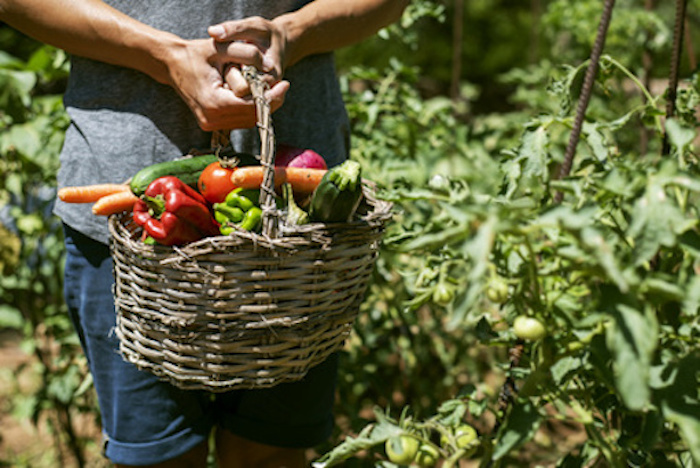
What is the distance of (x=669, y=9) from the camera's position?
16.7ft

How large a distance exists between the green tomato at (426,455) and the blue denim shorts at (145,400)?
430 mm

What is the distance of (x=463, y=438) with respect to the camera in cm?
94

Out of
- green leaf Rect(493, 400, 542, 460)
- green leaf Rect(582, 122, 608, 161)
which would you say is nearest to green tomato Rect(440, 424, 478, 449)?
green leaf Rect(493, 400, 542, 460)

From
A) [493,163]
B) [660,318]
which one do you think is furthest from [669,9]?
[660,318]

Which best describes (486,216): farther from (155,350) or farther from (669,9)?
(669,9)

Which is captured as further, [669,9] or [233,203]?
[669,9]

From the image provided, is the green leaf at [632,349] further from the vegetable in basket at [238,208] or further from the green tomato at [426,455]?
the vegetable in basket at [238,208]

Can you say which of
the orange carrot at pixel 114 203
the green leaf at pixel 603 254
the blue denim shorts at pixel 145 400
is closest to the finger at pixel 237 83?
the orange carrot at pixel 114 203

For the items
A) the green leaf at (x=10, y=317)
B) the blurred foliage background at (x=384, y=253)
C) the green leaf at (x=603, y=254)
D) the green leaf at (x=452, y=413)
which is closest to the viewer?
the green leaf at (x=603, y=254)

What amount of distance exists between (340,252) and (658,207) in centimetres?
48

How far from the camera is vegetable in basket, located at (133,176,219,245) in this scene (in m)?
1.01

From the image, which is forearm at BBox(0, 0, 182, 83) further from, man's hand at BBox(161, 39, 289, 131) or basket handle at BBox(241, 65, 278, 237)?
basket handle at BBox(241, 65, 278, 237)

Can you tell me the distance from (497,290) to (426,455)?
30 centimetres

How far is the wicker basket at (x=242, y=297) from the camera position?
3.15 feet
